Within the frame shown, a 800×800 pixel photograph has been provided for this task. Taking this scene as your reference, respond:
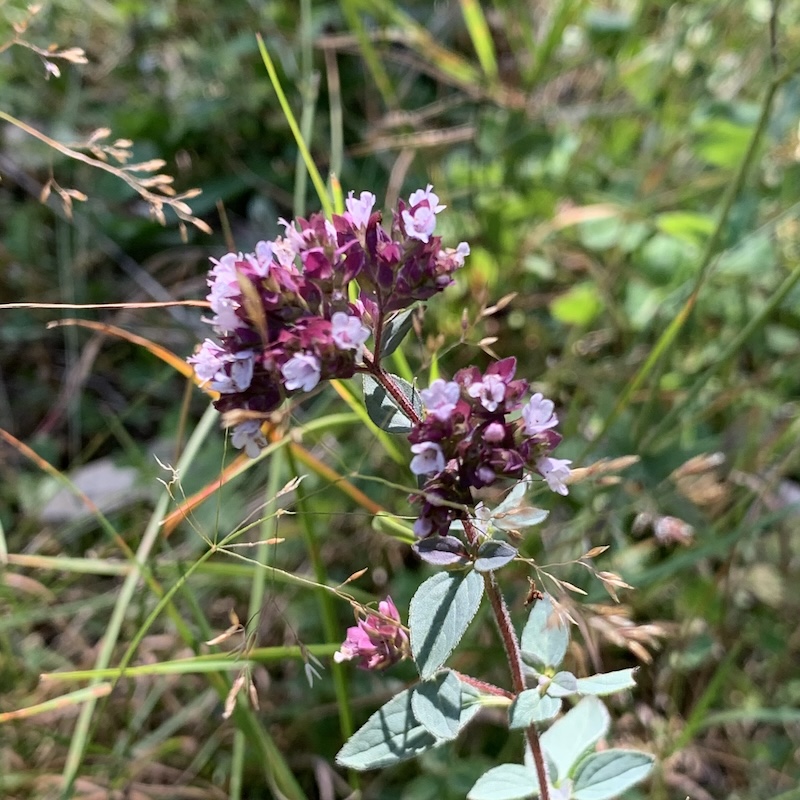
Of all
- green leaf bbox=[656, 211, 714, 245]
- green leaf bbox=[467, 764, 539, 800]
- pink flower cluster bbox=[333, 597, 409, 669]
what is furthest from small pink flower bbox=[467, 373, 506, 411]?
green leaf bbox=[656, 211, 714, 245]

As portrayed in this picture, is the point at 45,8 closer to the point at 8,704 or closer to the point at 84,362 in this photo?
the point at 84,362

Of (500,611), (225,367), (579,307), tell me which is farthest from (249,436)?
(579,307)

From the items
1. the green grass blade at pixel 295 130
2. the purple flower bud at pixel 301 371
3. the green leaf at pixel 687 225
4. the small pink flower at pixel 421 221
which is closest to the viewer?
the purple flower bud at pixel 301 371

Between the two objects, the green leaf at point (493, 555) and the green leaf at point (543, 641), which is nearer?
the green leaf at point (493, 555)

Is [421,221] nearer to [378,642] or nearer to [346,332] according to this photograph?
[346,332]

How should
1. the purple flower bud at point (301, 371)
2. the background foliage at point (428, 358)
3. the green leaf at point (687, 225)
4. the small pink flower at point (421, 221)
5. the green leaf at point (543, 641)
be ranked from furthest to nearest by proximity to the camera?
the green leaf at point (687, 225) → the background foliage at point (428, 358) → the green leaf at point (543, 641) → the small pink flower at point (421, 221) → the purple flower bud at point (301, 371)

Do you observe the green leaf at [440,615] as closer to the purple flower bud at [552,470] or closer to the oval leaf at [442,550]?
the oval leaf at [442,550]

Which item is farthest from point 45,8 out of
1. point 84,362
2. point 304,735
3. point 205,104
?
point 304,735

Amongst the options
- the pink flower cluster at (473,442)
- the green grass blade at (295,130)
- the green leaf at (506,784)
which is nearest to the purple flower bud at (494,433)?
the pink flower cluster at (473,442)
